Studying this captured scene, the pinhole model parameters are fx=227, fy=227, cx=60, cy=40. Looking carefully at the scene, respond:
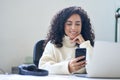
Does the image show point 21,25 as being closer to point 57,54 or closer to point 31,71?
point 57,54

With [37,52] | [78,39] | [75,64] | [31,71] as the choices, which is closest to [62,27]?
[78,39]

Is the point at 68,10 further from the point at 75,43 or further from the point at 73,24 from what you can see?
the point at 75,43

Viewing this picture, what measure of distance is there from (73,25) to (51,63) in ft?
1.53

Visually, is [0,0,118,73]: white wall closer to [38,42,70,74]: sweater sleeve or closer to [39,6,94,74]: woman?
[39,6,94,74]: woman

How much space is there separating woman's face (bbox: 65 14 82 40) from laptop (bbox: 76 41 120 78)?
3.10 ft

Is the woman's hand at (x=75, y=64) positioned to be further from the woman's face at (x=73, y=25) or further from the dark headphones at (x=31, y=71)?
the woman's face at (x=73, y=25)

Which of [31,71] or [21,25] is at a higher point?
[21,25]

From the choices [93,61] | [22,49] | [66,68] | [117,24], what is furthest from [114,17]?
[93,61]

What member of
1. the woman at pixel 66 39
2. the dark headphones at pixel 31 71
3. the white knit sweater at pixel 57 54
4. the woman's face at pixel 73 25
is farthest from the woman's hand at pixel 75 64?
the woman's face at pixel 73 25

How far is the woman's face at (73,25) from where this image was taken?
1998mm

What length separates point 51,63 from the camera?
172 cm

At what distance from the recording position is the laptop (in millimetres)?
1042

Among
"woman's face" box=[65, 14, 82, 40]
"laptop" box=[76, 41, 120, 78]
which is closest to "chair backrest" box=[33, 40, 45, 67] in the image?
"woman's face" box=[65, 14, 82, 40]

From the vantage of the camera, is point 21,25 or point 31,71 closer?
point 31,71
